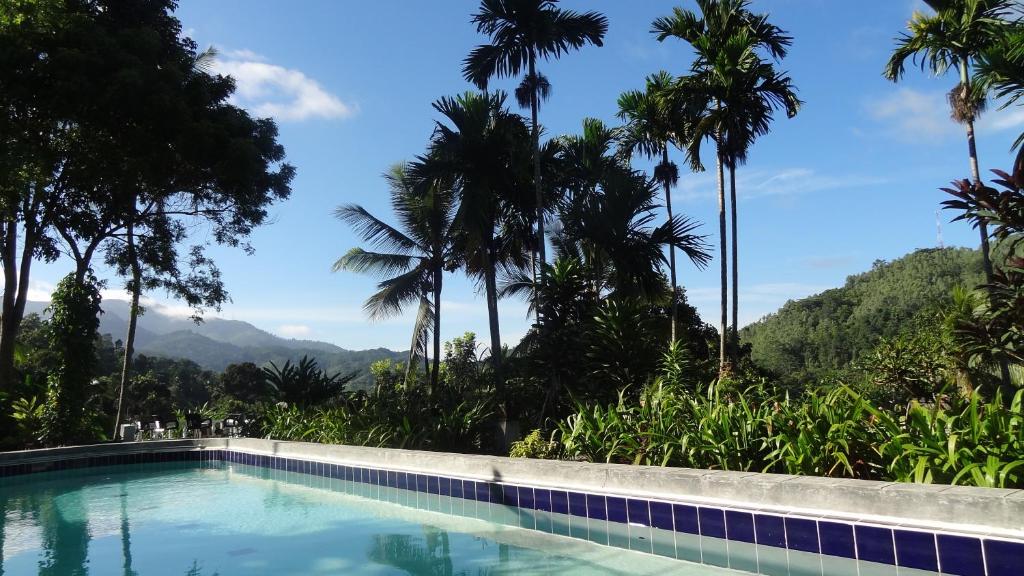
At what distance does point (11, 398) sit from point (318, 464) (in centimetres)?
779

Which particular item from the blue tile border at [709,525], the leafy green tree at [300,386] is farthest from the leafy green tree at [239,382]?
the blue tile border at [709,525]

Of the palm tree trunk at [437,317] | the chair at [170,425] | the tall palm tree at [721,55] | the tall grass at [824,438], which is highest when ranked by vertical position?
the tall palm tree at [721,55]

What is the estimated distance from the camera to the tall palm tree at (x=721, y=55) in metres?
11.9

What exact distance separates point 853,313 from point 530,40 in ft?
166

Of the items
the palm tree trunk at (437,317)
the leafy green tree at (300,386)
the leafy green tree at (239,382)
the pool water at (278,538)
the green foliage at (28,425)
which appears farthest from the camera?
the leafy green tree at (239,382)

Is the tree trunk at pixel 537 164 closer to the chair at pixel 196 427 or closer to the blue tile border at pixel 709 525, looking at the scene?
the blue tile border at pixel 709 525

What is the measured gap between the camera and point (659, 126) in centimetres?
1571

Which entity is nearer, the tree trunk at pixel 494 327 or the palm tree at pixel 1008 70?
the palm tree at pixel 1008 70

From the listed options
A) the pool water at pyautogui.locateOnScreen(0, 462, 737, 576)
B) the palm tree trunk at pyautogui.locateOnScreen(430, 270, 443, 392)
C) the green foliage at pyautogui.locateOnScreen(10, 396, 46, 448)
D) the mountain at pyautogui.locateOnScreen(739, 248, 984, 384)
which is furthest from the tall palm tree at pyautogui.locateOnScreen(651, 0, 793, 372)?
the mountain at pyautogui.locateOnScreen(739, 248, 984, 384)

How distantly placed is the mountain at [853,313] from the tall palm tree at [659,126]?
25.6 m

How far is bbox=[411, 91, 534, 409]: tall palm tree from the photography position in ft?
38.8

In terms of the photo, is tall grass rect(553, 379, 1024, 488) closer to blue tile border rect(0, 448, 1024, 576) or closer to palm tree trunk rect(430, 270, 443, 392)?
blue tile border rect(0, 448, 1024, 576)

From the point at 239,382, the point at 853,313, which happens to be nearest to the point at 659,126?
the point at 239,382

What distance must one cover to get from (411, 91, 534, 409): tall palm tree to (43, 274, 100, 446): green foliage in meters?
6.41
